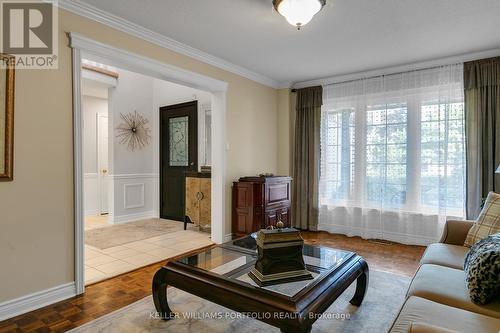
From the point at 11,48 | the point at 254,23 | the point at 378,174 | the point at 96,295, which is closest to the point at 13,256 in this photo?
the point at 96,295

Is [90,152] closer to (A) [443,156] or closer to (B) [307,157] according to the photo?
(B) [307,157]

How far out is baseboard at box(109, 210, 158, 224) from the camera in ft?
17.8

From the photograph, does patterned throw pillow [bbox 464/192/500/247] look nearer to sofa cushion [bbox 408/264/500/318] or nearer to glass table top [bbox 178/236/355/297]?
sofa cushion [bbox 408/264/500/318]

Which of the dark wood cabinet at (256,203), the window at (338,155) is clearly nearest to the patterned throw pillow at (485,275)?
the dark wood cabinet at (256,203)

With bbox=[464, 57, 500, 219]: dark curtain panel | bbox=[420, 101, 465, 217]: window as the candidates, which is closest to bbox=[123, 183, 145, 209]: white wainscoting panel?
bbox=[420, 101, 465, 217]: window

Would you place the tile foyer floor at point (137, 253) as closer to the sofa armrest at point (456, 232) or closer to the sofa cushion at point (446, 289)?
the sofa cushion at point (446, 289)

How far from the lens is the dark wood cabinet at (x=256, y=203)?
3.99 m

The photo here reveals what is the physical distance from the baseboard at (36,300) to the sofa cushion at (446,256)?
2.78 m

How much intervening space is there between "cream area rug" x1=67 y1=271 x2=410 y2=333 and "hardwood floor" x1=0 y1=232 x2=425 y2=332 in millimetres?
146

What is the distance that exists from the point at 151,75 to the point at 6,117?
1448 millimetres

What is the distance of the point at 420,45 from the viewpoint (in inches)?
133

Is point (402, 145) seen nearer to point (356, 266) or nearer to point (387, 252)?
point (387, 252)

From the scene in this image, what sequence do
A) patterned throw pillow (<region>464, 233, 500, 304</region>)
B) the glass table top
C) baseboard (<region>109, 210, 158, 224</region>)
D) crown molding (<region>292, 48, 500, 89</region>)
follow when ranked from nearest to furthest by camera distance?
patterned throw pillow (<region>464, 233, 500, 304</region>), the glass table top, crown molding (<region>292, 48, 500, 89</region>), baseboard (<region>109, 210, 158, 224</region>)

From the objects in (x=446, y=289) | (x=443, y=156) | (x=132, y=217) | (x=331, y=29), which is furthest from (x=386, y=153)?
(x=132, y=217)
